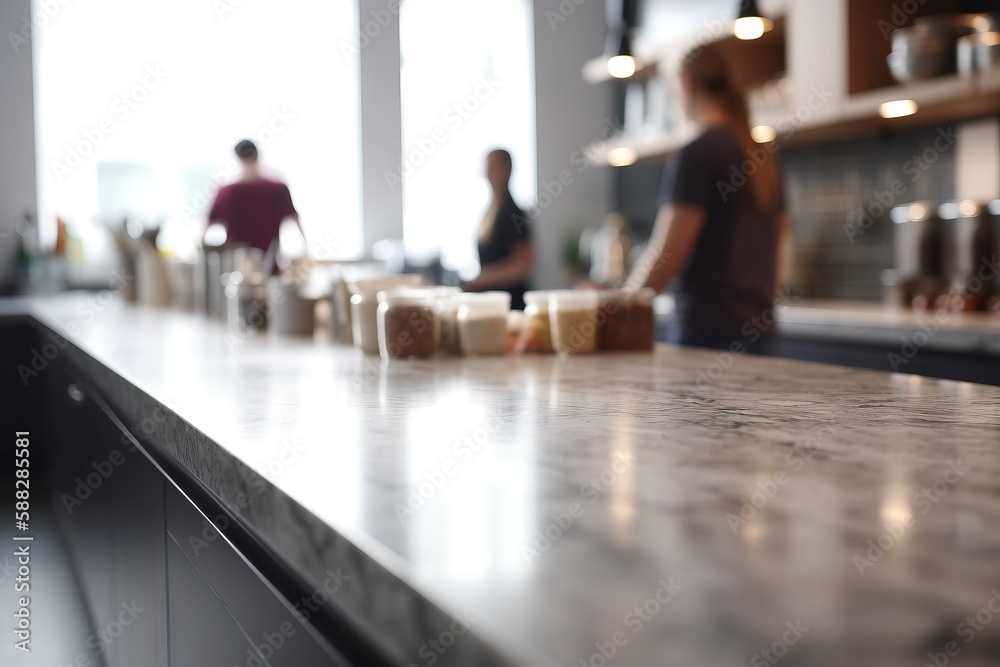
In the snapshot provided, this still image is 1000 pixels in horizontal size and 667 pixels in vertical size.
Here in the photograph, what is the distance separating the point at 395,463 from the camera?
0.72 m

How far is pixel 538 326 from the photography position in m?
1.55

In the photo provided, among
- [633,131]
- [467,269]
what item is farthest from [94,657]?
[467,269]

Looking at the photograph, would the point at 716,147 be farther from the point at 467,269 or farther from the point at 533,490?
the point at 467,269

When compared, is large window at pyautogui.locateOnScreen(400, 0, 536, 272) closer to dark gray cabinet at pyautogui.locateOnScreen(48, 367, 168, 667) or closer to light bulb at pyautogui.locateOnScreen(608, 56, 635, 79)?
light bulb at pyautogui.locateOnScreen(608, 56, 635, 79)

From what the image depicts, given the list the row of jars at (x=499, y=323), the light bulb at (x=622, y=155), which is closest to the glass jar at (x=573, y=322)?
the row of jars at (x=499, y=323)

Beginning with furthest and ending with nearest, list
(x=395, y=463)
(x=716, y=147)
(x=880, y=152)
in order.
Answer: (x=880, y=152) → (x=716, y=147) → (x=395, y=463)

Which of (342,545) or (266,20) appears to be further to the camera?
(266,20)

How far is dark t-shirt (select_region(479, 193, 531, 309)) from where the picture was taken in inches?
132

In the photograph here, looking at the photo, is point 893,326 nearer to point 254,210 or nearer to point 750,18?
point 750,18

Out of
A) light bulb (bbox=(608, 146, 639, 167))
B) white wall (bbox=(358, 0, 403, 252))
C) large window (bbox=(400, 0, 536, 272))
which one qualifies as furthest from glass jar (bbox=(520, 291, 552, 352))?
white wall (bbox=(358, 0, 403, 252))

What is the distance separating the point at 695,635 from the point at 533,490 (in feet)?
0.83

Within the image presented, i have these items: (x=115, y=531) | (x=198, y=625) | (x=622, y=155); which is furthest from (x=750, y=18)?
(x=198, y=625)

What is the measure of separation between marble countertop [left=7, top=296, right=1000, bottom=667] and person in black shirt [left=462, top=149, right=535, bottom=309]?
2.14m

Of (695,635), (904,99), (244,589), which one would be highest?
(904,99)
